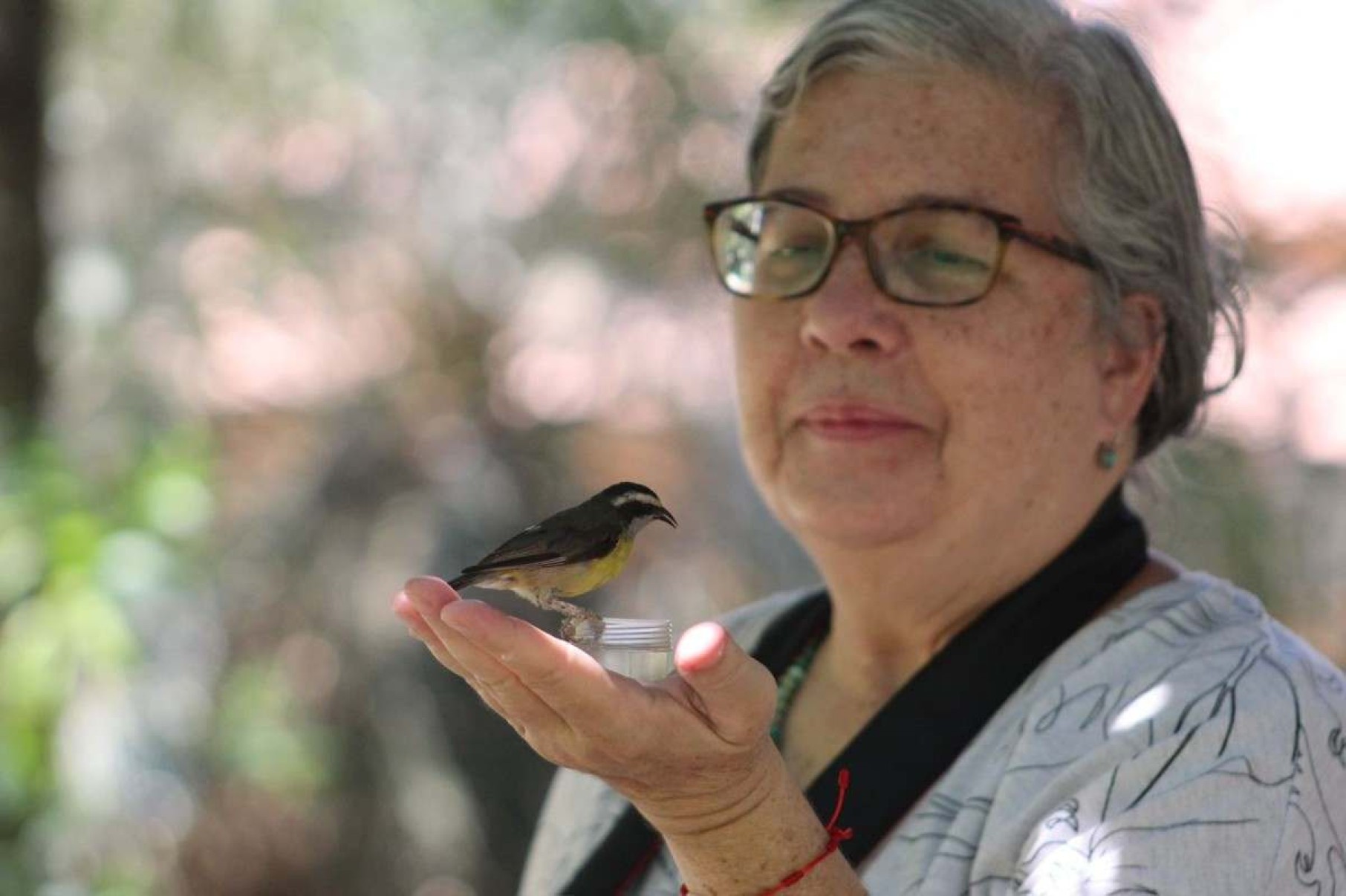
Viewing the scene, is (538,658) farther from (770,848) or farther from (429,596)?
(770,848)

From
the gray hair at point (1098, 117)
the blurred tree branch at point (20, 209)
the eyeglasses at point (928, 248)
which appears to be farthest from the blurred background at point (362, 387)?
the eyeglasses at point (928, 248)

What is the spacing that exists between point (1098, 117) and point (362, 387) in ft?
18.6

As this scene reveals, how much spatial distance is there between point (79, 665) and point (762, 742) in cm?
485

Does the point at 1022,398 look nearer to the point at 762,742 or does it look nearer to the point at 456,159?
the point at 762,742

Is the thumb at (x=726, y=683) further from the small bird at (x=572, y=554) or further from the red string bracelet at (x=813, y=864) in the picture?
the small bird at (x=572, y=554)

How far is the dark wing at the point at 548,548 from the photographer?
7.38 feet

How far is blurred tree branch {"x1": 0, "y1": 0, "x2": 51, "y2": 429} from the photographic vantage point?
6879 millimetres

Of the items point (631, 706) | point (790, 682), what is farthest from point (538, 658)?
point (790, 682)

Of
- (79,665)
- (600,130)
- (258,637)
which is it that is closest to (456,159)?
(600,130)

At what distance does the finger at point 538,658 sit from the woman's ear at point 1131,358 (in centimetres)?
147

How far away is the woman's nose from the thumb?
1.04 metres

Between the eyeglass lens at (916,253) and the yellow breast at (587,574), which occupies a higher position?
the eyeglass lens at (916,253)

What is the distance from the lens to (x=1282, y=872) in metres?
→ 1.99

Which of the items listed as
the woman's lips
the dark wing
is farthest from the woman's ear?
the dark wing
